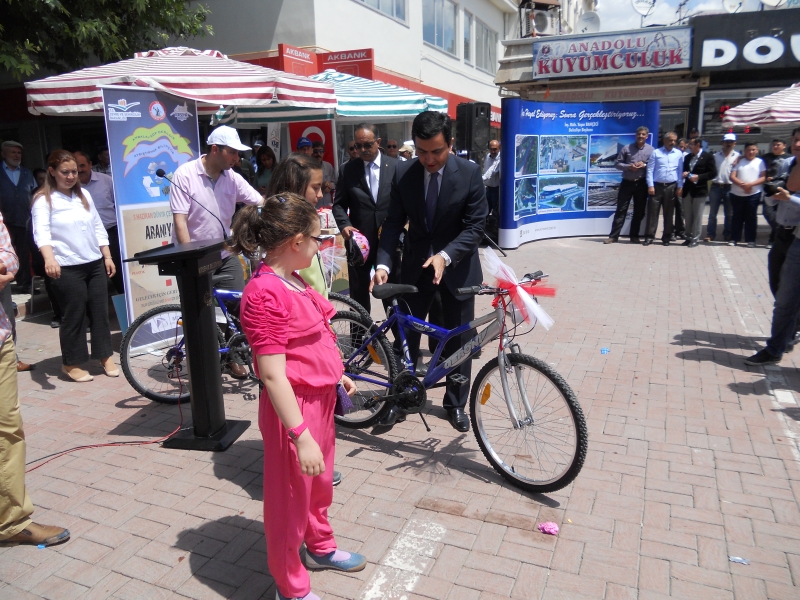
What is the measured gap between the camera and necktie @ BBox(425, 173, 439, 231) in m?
4.16

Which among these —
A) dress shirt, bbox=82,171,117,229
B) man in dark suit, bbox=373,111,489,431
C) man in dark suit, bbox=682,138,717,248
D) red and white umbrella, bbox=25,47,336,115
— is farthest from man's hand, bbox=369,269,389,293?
man in dark suit, bbox=682,138,717,248

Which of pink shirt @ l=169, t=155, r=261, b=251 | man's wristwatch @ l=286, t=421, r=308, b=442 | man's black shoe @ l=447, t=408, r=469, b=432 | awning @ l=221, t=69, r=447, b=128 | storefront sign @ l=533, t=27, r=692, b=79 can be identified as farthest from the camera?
storefront sign @ l=533, t=27, r=692, b=79

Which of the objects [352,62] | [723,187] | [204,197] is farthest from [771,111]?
[204,197]

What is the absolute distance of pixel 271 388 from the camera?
7.45 ft

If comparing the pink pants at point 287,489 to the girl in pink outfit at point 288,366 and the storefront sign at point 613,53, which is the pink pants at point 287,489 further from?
the storefront sign at point 613,53

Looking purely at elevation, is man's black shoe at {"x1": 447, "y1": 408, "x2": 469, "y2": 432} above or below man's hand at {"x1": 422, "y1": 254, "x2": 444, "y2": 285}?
below

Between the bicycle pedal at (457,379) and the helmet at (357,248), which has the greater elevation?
the helmet at (357,248)

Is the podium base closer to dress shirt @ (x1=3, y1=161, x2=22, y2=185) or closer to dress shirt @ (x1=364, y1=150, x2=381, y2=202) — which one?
dress shirt @ (x1=364, y1=150, x2=381, y2=202)

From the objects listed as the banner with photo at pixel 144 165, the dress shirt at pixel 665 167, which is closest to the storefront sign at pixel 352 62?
the dress shirt at pixel 665 167

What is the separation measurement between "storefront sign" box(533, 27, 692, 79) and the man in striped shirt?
1837cm

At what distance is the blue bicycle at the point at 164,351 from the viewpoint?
4801 millimetres

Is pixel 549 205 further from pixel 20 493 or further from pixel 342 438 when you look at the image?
pixel 20 493

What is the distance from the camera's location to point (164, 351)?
5039 millimetres

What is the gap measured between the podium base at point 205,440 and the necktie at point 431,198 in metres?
1.92
